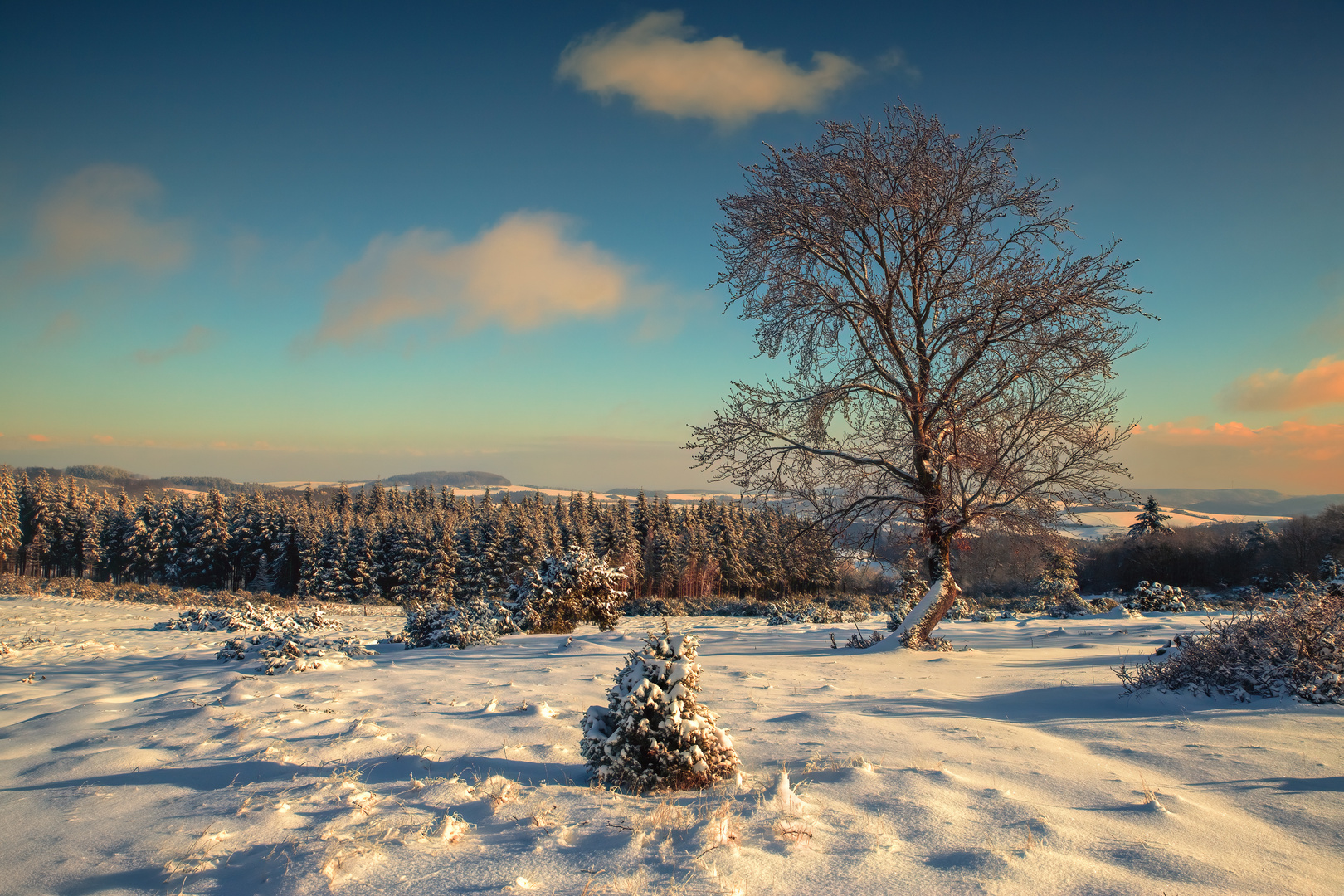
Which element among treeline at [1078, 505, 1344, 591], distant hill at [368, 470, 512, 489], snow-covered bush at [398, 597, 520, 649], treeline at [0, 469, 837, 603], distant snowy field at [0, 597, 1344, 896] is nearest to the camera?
distant snowy field at [0, 597, 1344, 896]

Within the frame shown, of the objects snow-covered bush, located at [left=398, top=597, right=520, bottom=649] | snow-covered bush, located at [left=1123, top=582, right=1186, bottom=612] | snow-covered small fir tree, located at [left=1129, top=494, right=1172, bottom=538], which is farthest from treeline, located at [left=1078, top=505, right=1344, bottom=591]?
snow-covered bush, located at [left=398, top=597, right=520, bottom=649]

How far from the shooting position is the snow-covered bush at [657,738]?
10.9 ft

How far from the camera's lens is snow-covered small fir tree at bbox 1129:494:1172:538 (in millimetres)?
28777

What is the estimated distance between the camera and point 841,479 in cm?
898

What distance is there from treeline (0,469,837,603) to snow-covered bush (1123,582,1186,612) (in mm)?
25947

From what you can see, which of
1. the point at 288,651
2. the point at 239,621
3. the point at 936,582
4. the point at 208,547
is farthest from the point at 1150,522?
the point at 208,547

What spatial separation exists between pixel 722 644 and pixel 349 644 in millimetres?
5325

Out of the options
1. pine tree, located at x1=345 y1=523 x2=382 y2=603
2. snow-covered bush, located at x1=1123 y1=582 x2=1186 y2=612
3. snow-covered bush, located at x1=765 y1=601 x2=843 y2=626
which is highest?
snow-covered bush, located at x1=1123 y1=582 x2=1186 y2=612

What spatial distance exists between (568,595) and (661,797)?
29.6 feet

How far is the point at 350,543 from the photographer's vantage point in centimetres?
4891

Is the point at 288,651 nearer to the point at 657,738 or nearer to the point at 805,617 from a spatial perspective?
the point at 657,738

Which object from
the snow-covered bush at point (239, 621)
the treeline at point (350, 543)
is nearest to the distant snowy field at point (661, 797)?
the snow-covered bush at point (239, 621)

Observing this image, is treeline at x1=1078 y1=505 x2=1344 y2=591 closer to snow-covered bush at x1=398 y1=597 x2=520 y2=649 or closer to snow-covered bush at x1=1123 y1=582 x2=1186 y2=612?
snow-covered bush at x1=1123 y1=582 x2=1186 y2=612

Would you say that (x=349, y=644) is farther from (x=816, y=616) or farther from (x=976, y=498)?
(x=816, y=616)
